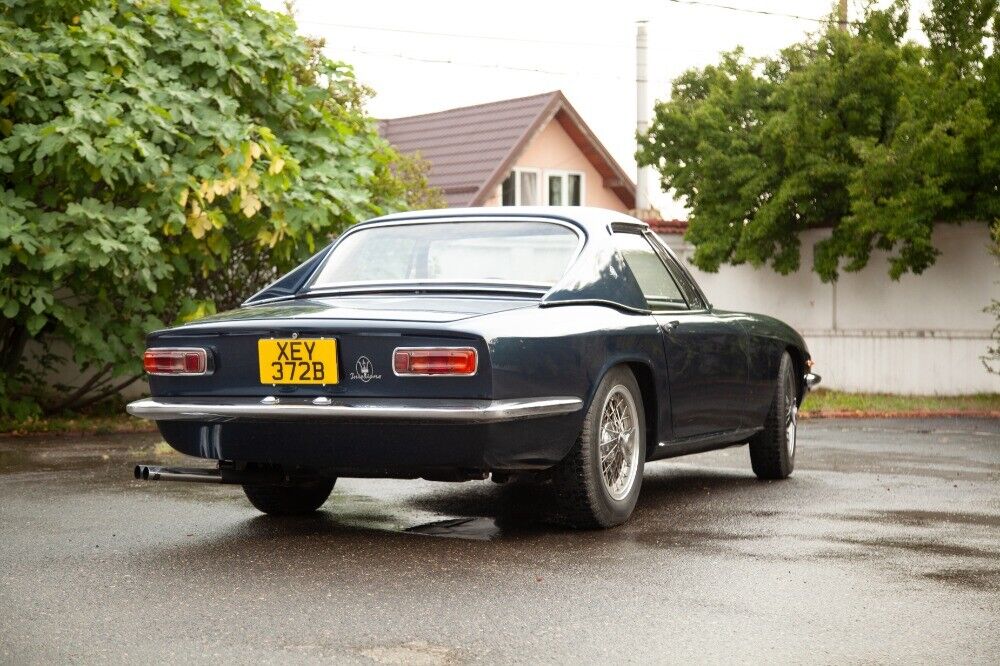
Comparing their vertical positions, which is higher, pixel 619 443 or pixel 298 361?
pixel 298 361

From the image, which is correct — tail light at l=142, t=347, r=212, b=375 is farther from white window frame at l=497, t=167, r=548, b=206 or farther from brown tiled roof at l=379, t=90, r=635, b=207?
white window frame at l=497, t=167, r=548, b=206

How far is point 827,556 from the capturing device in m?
5.66

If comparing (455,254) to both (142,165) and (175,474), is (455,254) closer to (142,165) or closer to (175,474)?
(175,474)

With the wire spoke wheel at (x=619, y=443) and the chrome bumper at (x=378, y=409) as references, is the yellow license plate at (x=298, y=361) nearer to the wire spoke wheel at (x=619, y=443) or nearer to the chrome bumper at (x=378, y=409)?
the chrome bumper at (x=378, y=409)

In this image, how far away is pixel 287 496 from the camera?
22.0ft

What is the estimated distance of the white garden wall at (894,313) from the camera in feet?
60.5

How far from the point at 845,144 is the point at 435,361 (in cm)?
1454

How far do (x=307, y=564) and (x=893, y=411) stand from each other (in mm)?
11603

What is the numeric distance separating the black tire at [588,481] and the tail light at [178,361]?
1.56m

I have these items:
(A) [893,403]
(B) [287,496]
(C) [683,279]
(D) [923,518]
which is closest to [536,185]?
(A) [893,403]

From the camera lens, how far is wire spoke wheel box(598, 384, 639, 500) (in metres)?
6.23

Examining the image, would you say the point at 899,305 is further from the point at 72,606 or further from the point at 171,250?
the point at 72,606

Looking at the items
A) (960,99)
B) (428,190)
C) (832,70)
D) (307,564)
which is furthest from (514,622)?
(428,190)

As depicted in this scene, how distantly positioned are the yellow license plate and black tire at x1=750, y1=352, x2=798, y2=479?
3487mm
